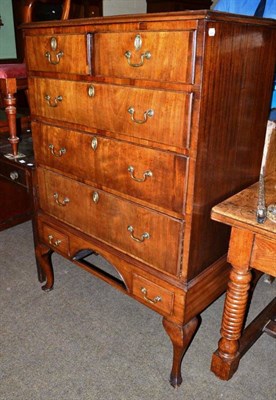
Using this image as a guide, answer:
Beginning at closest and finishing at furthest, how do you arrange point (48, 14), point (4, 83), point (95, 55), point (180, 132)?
point (180, 132)
point (95, 55)
point (4, 83)
point (48, 14)


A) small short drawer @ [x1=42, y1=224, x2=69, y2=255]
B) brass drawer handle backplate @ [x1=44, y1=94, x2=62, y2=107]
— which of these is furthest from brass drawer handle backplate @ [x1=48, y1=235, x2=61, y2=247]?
brass drawer handle backplate @ [x1=44, y1=94, x2=62, y2=107]

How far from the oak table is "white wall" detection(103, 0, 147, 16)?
4.04 meters

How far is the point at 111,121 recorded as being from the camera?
1398mm

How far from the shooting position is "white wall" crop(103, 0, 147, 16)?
15.6 feet

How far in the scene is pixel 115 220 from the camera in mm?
1558

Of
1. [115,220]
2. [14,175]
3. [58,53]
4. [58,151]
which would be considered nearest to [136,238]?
[115,220]

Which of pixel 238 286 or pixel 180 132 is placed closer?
pixel 180 132

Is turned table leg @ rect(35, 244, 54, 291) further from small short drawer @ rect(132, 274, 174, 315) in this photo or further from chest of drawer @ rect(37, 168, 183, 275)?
small short drawer @ rect(132, 274, 174, 315)

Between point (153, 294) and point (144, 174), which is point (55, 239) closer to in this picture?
point (153, 294)

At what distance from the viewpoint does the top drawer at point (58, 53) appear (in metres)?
1.40

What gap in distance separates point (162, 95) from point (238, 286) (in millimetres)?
750

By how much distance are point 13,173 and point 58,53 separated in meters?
0.83

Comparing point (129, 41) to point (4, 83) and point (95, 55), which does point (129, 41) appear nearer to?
point (95, 55)

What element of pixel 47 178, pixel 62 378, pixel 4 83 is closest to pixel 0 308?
pixel 62 378
